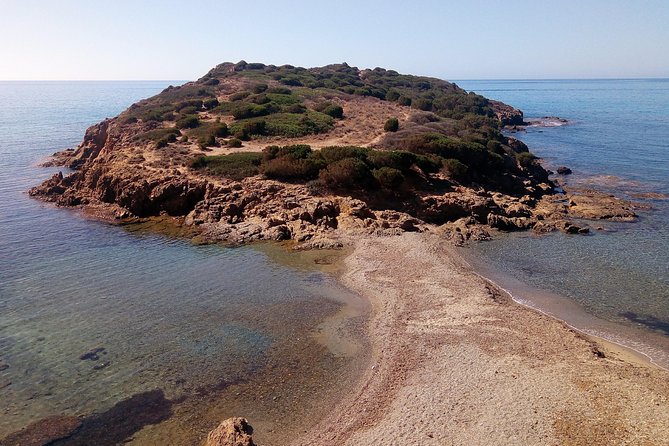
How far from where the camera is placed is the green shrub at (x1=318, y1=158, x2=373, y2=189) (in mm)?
30297

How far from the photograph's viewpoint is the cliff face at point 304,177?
2878 cm

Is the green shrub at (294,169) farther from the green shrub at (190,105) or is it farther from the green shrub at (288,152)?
the green shrub at (190,105)

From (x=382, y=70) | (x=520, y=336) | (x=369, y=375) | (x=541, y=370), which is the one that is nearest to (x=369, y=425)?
(x=369, y=375)

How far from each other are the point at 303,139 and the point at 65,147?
3851 centimetres

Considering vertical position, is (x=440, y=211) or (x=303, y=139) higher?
(x=303, y=139)

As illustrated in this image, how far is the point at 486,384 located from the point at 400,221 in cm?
1515

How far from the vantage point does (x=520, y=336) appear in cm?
1630

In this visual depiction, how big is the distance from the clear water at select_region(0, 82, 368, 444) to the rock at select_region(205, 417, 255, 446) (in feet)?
2.19

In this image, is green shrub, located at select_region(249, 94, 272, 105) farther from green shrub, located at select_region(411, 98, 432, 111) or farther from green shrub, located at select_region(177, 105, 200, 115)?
green shrub, located at select_region(411, 98, 432, 111)

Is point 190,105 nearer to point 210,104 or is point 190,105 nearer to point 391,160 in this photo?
point 210,104

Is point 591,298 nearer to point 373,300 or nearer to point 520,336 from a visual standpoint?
point 520,336

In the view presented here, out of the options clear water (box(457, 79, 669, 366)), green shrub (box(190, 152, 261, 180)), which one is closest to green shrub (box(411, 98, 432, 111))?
clear water (box(457, 79, 669, 366))

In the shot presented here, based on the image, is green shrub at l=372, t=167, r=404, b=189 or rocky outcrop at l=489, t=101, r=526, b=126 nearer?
green shrub at l=372, t=167, r=404, b=189

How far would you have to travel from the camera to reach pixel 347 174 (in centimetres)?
3027
